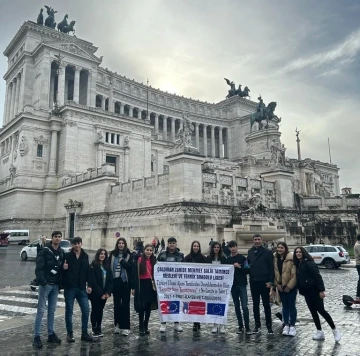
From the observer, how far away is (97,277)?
25.3ft

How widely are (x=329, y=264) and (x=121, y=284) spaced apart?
57.9 ft

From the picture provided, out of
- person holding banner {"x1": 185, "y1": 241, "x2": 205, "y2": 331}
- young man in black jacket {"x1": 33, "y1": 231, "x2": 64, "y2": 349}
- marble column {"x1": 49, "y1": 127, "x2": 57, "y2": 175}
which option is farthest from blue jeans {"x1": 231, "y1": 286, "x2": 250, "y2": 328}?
marble column {"x1": 49, "y1": 127, "x2": 57, "y2": 175}

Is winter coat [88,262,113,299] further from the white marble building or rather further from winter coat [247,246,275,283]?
the white marble building

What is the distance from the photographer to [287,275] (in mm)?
7719

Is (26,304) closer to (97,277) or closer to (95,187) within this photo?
(97,277)

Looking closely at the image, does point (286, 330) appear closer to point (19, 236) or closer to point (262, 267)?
point (262, 267)

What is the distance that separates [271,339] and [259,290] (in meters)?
1.01

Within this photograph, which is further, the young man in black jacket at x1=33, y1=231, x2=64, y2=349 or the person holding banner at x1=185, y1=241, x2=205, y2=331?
the person holding banner at x1=185, y1=241, x2=205, y2=331

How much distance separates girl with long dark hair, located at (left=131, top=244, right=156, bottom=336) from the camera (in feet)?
26.1

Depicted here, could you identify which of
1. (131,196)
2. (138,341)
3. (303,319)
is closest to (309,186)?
(131,196)

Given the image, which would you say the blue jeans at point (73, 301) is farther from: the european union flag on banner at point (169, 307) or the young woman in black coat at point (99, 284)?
the european union flag on banner at point (169, 307)

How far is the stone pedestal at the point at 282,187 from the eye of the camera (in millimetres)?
34000

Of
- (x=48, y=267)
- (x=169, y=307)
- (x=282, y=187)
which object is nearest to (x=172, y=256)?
(x=169, y=307)

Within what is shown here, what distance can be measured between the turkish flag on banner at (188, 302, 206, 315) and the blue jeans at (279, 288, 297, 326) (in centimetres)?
177
